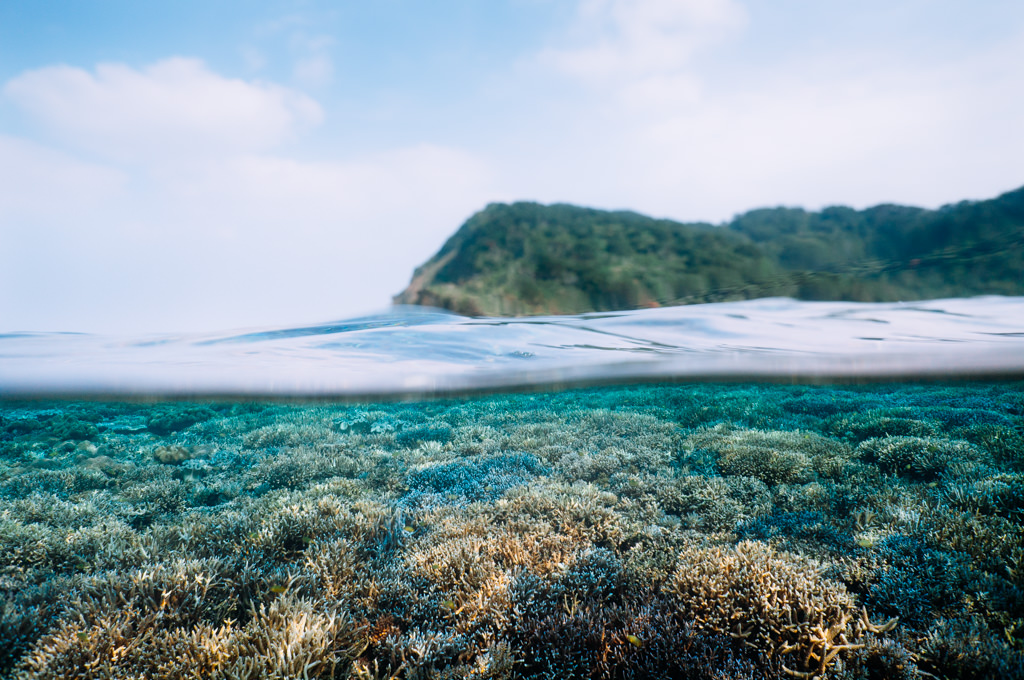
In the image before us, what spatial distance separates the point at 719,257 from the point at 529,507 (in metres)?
5.54

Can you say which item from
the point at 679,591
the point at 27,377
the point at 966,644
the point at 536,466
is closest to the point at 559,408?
the point at 536,466

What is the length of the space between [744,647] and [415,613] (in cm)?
277

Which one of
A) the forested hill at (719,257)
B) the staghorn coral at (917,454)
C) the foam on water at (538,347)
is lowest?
the staghorn coral at (917,454)

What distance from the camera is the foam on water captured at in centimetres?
783

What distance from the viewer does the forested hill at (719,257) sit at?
641 cm

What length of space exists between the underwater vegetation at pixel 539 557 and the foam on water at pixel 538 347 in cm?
177

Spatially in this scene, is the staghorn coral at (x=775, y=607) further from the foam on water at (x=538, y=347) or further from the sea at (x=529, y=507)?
the foam on water at (x=538, y=347)

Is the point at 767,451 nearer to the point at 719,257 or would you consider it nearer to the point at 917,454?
the point at 917,454

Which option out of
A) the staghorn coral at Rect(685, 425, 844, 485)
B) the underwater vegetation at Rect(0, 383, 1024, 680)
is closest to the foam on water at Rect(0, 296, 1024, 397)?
the underwater vegetation at Rect(0, 383, 1024, 680)

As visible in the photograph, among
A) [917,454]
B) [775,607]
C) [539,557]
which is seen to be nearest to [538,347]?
[539,557]

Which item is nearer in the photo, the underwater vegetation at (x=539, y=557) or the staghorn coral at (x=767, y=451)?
the underwater vegetation at (x=539, y=557)

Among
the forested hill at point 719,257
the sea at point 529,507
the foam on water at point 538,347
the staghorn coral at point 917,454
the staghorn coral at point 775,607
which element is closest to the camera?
the staghorn coral at point 775,607

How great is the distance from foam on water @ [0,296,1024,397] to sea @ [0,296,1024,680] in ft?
0.26

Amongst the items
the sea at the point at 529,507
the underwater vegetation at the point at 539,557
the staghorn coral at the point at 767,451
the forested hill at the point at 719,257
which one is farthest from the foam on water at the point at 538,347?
the staghorn coral at the point at 767,451
